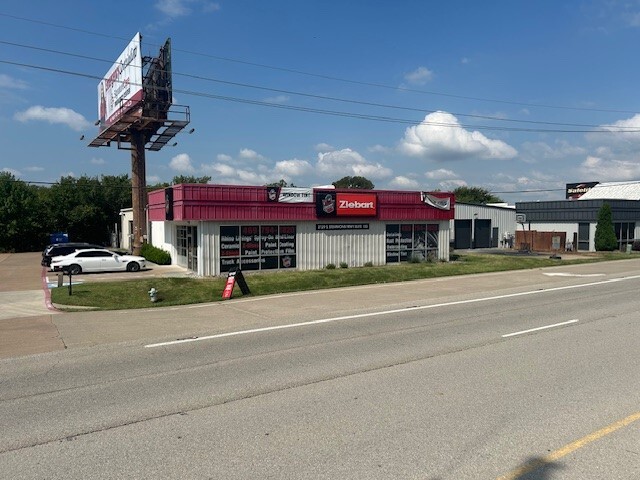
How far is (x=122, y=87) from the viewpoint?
126 ft

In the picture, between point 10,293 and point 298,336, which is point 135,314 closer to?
point 298,336

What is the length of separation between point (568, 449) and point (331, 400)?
269 centimetres

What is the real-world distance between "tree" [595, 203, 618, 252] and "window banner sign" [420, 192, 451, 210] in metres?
18.1

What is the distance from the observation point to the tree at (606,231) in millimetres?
43438

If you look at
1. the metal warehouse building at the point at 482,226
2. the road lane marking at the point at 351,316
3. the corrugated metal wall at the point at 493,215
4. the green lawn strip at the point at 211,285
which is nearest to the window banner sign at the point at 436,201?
the green lawn strip at the point at 211,285

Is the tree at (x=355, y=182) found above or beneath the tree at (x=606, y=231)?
above

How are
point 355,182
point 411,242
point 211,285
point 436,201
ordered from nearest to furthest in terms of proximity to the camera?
point 211,285 < point 411,242 < point 436,201 < point 355,182

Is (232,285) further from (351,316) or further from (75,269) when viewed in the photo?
(75,269)

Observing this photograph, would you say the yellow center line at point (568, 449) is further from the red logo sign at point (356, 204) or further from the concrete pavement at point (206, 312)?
the red logo sign at point (356, 204)

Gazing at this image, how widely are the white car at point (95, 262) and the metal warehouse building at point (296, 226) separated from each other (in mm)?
2855

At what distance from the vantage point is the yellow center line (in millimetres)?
4582

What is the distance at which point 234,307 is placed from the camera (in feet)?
51.7

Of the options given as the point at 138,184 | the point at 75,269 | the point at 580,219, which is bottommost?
the point at 75,269

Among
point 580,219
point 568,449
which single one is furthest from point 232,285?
point 580,219
